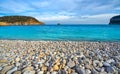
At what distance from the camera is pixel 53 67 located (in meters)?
5.46

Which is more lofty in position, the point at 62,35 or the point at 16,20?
the point at 16,20

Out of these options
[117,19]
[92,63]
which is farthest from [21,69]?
[117,19]

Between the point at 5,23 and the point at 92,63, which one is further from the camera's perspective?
the point at 5,23

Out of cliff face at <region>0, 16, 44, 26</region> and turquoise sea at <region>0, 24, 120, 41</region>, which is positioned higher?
cliff face at <region>0, 16, 44, 26</region>

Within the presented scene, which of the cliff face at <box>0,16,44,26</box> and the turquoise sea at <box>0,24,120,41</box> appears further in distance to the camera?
the cliff face at <box>0,16,44,26</box>

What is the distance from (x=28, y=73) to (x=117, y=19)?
127824 millimetres

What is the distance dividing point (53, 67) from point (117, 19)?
127 meters

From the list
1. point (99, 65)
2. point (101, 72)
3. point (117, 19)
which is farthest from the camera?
point (117, 19)

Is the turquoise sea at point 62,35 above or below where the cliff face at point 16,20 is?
below

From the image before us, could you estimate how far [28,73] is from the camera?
4988mm

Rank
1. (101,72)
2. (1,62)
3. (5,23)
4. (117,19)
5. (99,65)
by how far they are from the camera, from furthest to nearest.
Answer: (117,19) < (5,23) < (1,62) < (99,65) < (101,72)

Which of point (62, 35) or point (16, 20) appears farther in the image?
point (16, 20)

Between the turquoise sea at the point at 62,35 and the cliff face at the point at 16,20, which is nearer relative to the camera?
the turquoise sea at the point at 62,35

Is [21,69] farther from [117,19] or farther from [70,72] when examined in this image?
[117,19]
